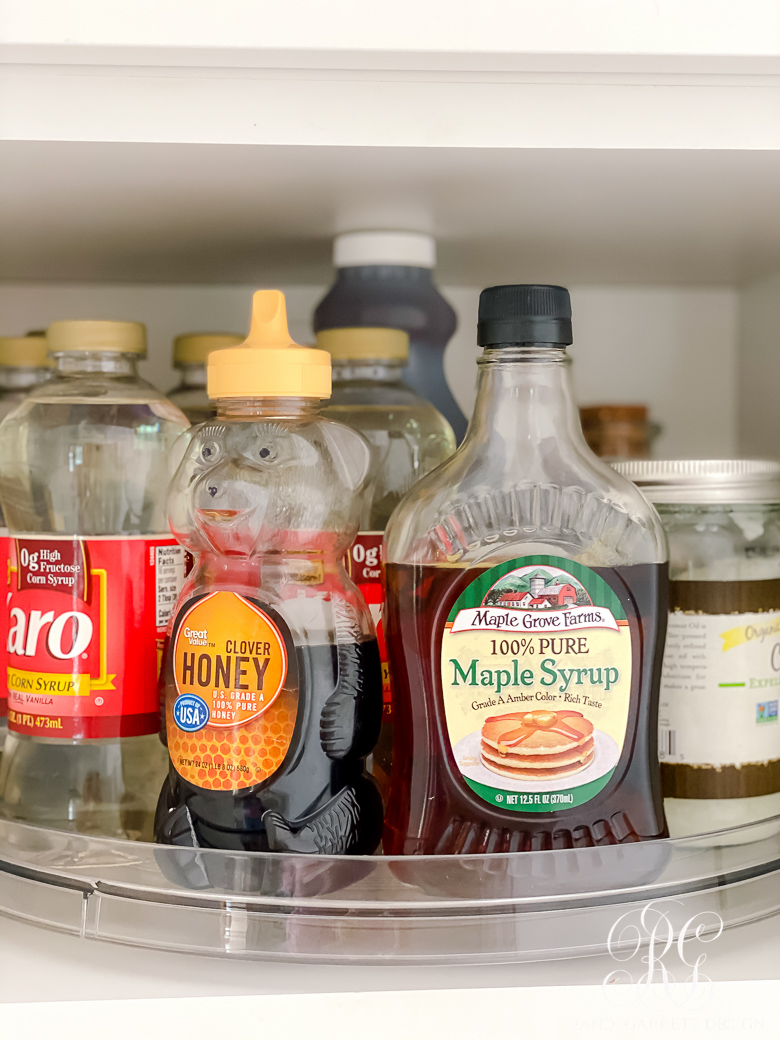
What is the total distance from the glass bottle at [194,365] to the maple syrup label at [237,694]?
277 mm

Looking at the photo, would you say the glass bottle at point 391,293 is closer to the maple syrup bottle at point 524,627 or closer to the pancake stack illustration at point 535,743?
the maple syrup bottle at point 524,627

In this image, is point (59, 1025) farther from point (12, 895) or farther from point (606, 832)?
point (606, 832)

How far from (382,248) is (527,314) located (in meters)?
0.22

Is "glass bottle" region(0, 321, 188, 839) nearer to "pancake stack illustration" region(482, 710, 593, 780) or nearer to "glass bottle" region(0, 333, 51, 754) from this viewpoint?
"glass bottle" region(0, 333, 51, 754)

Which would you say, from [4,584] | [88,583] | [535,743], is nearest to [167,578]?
[88,583]

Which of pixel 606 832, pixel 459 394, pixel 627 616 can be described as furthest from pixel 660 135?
pixel 459 394

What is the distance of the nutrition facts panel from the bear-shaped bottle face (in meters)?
0.03

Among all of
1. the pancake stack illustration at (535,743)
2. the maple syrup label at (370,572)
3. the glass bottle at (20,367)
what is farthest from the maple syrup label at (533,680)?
the glass bottle at (20,367)

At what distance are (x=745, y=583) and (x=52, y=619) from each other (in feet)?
1.41

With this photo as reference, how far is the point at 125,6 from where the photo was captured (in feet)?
1.44

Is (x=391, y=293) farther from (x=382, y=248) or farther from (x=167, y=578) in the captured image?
(x=167, y=578)

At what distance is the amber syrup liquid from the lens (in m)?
0.52

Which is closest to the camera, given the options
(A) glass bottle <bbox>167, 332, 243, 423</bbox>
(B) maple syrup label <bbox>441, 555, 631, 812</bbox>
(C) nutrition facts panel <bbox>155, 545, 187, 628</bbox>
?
(B) maple syrup label <bbox>441, 555, 631, 812</bbox>

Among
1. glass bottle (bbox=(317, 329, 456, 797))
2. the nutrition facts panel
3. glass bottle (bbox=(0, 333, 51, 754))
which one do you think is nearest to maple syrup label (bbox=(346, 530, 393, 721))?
glass bottle (bbox=(317, 329, 456, 797))
